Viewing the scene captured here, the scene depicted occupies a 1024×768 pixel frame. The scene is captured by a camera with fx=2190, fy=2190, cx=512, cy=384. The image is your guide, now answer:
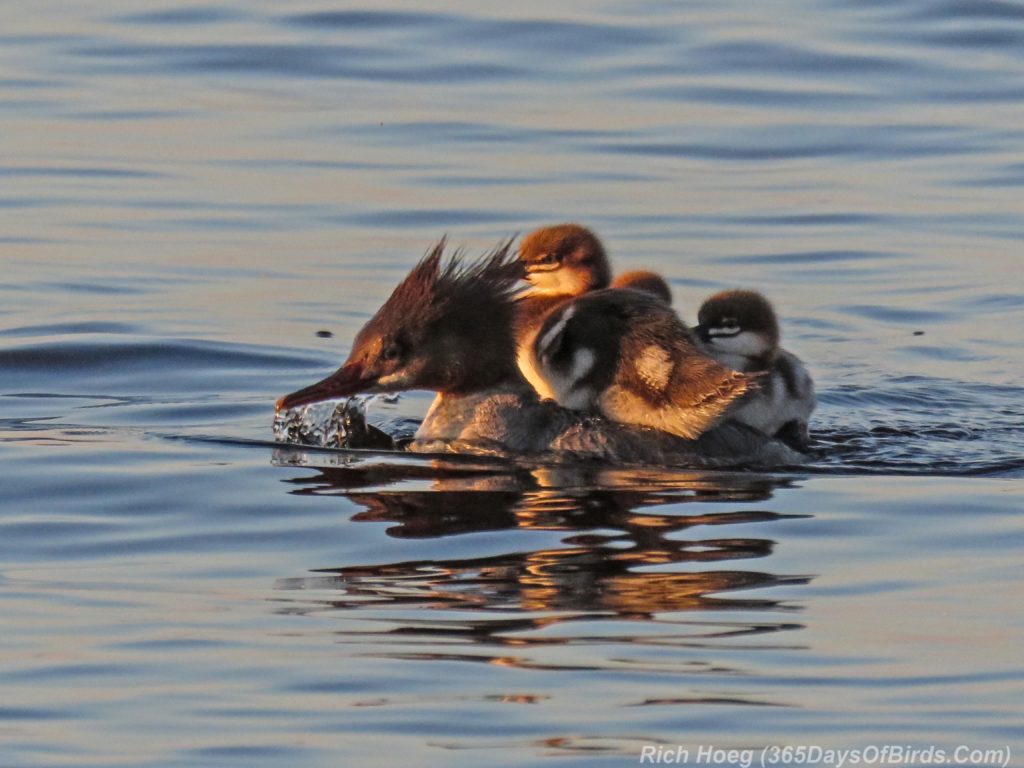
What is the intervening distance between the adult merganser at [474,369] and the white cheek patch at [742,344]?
0.30m

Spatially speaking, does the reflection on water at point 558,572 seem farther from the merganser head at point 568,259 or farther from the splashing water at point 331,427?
the merganser head at point 568,259

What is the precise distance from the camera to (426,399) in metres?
9.23

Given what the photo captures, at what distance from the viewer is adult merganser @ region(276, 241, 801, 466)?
24.8 ft

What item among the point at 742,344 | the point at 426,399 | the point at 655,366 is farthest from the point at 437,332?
the point at 426,399

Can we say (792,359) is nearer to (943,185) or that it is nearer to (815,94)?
(943,185)

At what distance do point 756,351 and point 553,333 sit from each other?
0.80 meters

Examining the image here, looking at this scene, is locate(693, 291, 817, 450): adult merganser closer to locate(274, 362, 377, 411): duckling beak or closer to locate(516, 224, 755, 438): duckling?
locate(516, 224, 755, 438): duckling

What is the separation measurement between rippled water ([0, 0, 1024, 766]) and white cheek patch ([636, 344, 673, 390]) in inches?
14.6

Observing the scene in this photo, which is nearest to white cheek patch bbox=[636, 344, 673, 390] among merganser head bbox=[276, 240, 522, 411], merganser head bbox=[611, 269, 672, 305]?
merganser head bbox=[276, 240, 522, 411]

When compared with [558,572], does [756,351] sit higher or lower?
higher

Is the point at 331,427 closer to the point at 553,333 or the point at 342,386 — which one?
the point at 342,386

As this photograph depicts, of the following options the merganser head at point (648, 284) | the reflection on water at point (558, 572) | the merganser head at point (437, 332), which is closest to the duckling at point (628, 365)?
the merganser head at point (437, 332)

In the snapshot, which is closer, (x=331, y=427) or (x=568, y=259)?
(x=331, y=427)

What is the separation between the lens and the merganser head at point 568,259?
8.43m
